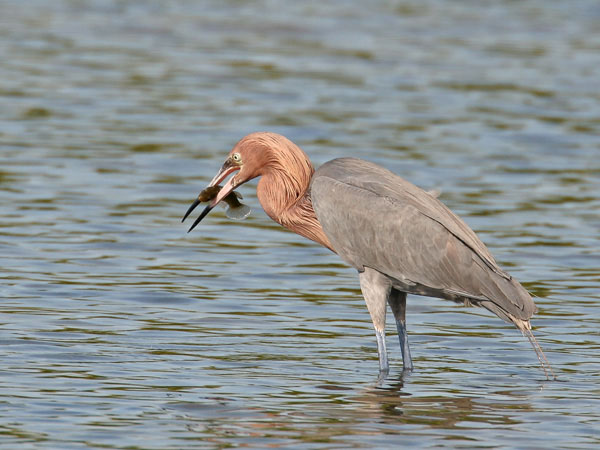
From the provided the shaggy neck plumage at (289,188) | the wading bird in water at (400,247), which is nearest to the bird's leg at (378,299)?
the wading bird in water at (400,247)

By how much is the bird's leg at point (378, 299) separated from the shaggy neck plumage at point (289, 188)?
0.54 m

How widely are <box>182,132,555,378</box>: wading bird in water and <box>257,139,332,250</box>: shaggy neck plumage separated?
5 centimetres

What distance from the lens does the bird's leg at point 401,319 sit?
9.10m

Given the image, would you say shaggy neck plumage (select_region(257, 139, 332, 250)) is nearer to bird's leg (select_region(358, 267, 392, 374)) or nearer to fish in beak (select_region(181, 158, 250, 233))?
fish in beak (select_region(181, 158, 250, 233))

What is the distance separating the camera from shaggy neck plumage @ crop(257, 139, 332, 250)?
31.9 ft

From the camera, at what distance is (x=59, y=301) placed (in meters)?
10.6

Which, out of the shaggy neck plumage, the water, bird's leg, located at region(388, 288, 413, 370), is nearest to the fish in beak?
the shaggy neck plumage

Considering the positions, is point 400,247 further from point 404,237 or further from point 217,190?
point 217,190

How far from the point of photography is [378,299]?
9203 millimetres

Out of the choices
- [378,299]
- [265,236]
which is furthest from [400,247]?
[265,236]

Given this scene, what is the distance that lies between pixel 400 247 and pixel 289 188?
1009 millimetres

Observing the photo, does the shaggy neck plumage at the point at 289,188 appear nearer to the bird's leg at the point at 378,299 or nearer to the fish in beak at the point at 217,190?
the fish in beak at the point at 217,190

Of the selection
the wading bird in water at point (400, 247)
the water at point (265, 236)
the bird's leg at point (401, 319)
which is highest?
the wading bird in water at point (400, 247)

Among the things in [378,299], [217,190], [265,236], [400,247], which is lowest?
[265,236]
